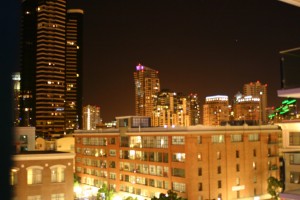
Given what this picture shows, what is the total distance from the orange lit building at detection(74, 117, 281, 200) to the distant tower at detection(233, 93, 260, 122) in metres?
75.2

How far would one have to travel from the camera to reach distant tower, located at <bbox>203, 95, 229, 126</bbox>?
117 metres

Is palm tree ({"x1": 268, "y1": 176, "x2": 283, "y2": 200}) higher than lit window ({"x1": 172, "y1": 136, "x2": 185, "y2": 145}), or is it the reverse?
lit window ({"x1": 172, "y1": 136, "x2": 185, "y2": 145})

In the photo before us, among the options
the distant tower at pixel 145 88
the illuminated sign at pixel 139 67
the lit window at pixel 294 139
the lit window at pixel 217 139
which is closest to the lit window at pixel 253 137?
the lit window at pixel 217 139

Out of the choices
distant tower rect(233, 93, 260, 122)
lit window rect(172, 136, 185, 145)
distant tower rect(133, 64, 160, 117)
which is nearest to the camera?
lit window rect(172, 136, 185, 145)

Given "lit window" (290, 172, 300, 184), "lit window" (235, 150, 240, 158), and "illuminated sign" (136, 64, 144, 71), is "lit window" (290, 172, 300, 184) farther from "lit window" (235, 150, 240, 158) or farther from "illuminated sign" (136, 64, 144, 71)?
"illuminated sign" (136, 64, 144, 71)

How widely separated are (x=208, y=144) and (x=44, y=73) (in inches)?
2732

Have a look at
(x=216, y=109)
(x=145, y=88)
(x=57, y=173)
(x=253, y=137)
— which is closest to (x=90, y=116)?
(x=145, y=88)

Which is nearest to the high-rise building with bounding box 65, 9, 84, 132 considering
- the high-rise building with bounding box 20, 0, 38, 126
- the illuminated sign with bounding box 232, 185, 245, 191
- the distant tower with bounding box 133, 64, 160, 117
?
the high-rise building with bounding box 20, 0, 38, 126

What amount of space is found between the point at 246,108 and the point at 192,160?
3430 inches

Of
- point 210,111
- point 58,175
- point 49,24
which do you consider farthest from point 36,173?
point 210,111

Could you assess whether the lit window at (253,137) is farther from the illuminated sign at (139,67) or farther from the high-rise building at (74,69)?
the illuminated sign at (139,67)

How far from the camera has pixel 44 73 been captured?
91438 millimetres

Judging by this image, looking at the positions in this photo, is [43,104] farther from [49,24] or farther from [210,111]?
[210,111]

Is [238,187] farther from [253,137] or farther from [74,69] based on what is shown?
[74,69]
